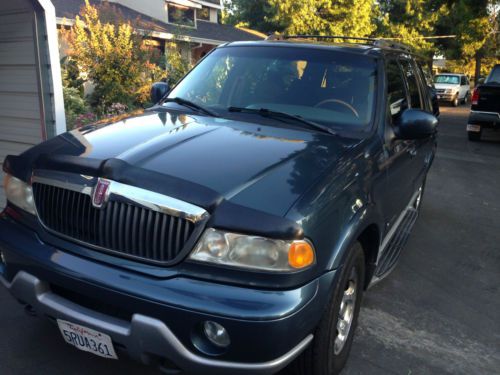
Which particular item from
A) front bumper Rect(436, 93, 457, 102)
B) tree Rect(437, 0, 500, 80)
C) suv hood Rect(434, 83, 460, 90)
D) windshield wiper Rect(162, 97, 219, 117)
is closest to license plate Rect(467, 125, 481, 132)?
tree Rect(437, 0, 500, 80)

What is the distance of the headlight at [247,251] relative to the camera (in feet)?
6.97

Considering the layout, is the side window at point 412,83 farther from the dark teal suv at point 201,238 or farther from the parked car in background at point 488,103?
the parked car in background at point 488,103

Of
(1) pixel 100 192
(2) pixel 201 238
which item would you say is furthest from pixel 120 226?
(2) pixel 201 238

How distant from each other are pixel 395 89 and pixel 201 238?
2.47 metres

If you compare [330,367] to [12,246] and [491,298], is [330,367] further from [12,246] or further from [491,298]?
[491,298]

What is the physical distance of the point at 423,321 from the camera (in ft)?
11.8

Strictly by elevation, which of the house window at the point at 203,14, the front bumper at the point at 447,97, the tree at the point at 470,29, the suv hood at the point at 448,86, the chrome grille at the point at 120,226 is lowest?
the front bumper at the point at 447,97

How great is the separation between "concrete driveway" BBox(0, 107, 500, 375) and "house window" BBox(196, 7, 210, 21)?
82.1ft

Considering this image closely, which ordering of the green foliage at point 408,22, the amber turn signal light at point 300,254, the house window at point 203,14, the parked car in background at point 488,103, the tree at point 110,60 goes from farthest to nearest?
the green foliage at point 408,22 → the house window at point 203,14 → the parked car in background at point 488,103 → the tree at point 110,60 → the amber turn signal light at point 300,254

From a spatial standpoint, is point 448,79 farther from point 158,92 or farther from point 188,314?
point 188,314

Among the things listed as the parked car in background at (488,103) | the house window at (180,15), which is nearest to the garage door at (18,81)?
the parked car in background at (488,103)

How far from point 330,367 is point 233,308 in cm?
88

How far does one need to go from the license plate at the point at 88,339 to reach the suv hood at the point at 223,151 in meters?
0.83

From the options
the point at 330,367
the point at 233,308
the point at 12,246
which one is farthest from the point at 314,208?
the point at 12,246
